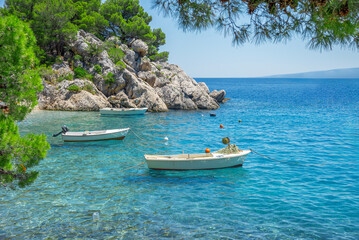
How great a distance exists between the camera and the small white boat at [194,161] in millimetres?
16594

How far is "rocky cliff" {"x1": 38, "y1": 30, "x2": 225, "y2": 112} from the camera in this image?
42375 millimetres

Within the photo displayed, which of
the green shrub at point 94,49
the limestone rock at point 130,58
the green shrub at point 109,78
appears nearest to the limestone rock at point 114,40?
the limestone rock at point 130,58

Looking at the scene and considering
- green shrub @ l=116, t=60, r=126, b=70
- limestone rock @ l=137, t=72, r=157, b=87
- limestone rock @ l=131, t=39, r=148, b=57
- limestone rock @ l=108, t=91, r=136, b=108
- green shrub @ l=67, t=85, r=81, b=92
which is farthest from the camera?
limestone rock @ l=131, t=39, r=148, b=57

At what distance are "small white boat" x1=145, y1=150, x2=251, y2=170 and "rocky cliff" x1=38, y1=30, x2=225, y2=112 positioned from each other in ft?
92.5

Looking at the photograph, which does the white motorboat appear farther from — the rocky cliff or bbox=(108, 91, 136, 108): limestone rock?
bbox=(108, 91, 136, 108): limestone rock

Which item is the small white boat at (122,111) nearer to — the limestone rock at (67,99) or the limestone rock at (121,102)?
the limestone rock at (121,102)

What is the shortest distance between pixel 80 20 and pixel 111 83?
16101mm

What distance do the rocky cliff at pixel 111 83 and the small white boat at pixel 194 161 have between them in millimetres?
28201

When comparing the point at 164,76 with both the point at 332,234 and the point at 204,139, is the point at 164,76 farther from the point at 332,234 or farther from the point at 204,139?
the point at 332,234

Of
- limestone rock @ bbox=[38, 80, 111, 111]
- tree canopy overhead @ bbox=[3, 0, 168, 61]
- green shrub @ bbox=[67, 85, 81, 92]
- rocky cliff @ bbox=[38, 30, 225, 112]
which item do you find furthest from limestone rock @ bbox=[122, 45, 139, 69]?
green shrub @ bbox=[67, 85, 81, 92]

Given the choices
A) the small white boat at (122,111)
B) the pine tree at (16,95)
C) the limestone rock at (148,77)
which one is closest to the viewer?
the pine tree at (16,95)

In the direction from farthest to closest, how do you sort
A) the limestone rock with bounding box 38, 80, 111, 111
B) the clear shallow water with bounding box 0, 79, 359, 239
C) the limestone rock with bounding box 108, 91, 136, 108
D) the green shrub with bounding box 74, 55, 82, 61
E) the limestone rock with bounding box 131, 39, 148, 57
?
1. the limestone rock with bounding box 131, 39, 148, 57
2. the green shrub with bounding box 74, 55, 82, 61
3. the limestone rock with bounding box 108, 91, 136, 108
4. the limestone rock with bounding box 38, 80, 111, 111
5. the clear shallow water with bounding box 0, 79, 359, 239

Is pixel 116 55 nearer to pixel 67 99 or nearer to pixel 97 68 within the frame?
pixel 97 68

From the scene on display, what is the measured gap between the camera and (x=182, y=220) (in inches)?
441
